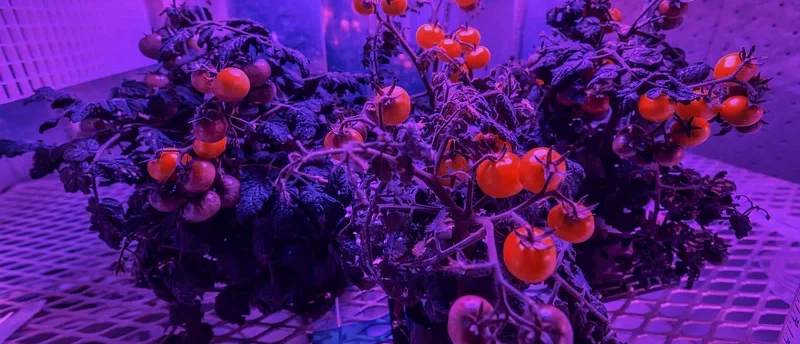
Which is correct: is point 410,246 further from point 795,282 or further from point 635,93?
point 795,282

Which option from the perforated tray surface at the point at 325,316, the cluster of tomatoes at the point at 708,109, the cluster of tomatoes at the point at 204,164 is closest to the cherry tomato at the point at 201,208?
the cluster of tomatoes at the point at 204,164

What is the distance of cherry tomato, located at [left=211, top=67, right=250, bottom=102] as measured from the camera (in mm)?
381

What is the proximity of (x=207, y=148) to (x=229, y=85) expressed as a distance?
0.07m

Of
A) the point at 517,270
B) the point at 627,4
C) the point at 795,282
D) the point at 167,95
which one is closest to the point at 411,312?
the point at 517,270

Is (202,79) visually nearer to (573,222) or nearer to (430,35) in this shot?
(430,35)

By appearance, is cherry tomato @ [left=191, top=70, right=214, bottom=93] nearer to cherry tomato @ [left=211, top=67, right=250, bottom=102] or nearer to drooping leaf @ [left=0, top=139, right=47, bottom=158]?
cherry tomato @ [left=211, top=67, right=250, bottom=102]

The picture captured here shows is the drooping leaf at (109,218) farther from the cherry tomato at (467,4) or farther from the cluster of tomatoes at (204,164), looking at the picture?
the cherry tomato at (467,4)

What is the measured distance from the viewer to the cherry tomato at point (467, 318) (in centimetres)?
22

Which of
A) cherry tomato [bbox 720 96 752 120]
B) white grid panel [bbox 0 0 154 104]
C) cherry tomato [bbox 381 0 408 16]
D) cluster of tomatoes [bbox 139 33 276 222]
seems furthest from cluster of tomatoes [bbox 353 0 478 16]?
white grid panel [bbox 0 0 154 104]

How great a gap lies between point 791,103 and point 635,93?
1.66ft

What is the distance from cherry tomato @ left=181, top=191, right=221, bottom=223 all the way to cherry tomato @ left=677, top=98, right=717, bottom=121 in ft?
1.49

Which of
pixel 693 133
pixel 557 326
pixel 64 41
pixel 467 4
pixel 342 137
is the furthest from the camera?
pixel 64 41

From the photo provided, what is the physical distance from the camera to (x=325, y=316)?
591 mm

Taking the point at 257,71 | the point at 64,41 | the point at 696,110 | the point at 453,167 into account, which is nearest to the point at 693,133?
the point at 696,110
